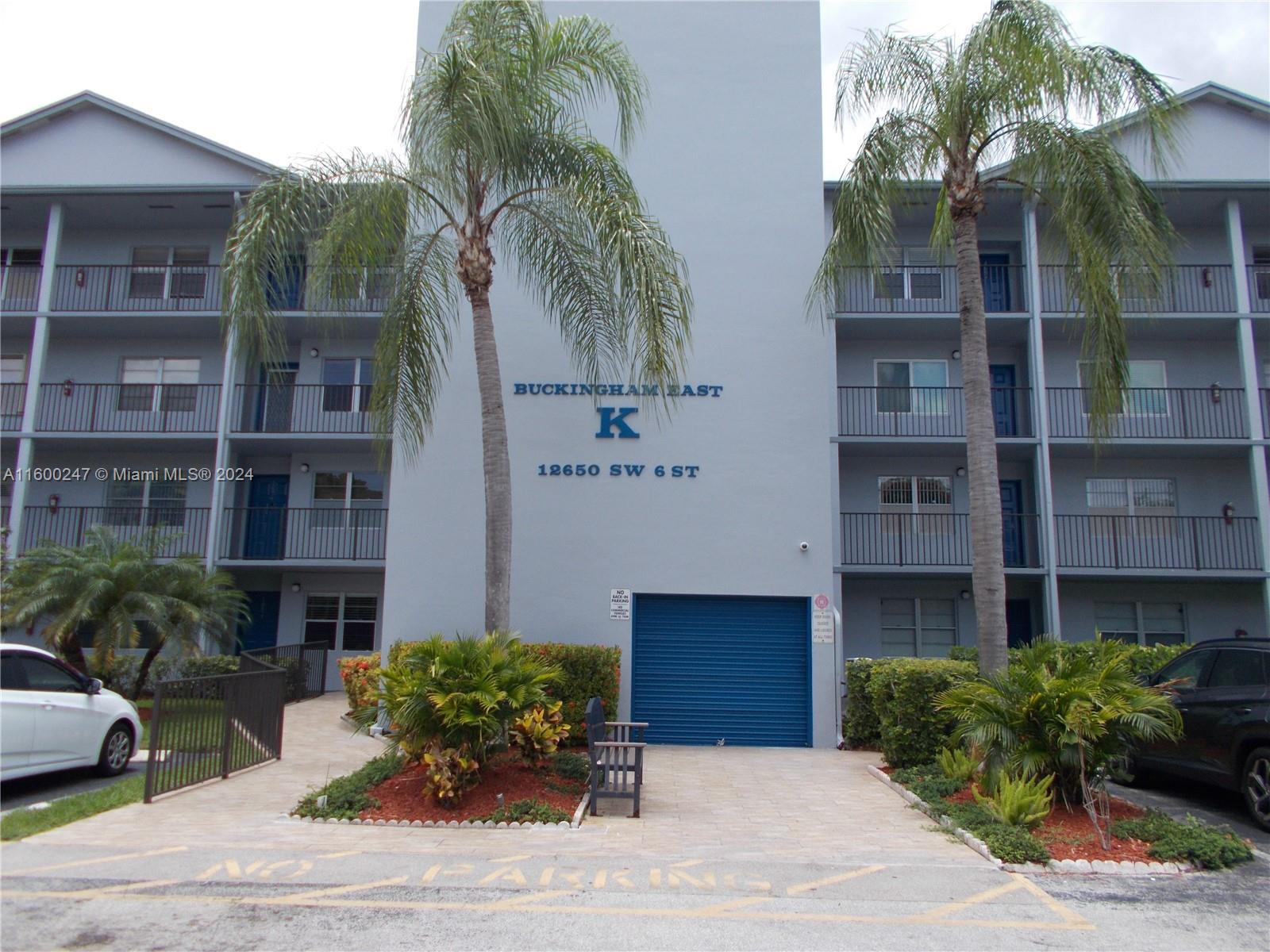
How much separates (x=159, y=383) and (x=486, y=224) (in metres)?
13.5

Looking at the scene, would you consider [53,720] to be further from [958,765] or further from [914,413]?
[914,413]

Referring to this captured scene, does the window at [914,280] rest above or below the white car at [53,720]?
above

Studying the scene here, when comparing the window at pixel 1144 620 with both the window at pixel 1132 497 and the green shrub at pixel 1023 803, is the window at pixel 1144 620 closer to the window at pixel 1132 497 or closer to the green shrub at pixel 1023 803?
the window at pixel 1132 497

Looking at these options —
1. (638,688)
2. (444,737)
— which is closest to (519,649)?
(444,737)

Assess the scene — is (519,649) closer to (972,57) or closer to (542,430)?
(542,430)

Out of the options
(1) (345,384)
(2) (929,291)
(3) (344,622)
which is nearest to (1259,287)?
(2) (929,291)

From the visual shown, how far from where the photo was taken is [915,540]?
19.1 m

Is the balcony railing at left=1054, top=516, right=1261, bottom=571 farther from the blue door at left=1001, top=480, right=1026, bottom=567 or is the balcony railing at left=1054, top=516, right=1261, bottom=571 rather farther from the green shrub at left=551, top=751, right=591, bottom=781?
the green shrub at left=551, top=751, right=591, bottom=781

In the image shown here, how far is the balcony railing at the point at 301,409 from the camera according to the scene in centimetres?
2106

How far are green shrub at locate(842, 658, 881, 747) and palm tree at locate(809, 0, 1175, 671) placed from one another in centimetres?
330

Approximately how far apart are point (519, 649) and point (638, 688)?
4963 mm

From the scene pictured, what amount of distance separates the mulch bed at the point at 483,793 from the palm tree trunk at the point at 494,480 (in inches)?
65.7

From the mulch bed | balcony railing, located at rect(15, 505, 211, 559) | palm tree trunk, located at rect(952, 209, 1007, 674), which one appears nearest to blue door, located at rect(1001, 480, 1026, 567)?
palm tree trunk, located at rect(952, 209, 1007, 674)

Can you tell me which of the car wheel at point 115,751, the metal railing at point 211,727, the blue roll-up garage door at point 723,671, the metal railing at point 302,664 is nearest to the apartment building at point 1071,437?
the blue roll-up garage door at point 723,671
